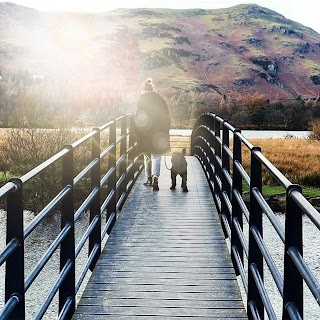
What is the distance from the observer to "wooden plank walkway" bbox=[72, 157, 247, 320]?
172 inches

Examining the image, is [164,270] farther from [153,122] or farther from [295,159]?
[295,159]

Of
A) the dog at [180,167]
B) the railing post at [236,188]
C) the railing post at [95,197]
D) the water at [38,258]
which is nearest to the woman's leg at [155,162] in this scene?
the dog at [180,167]

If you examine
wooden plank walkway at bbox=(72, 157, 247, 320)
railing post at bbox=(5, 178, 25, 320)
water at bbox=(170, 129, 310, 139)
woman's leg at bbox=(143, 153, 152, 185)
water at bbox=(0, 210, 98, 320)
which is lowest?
water at bbox=(0, 210, 98, 320)

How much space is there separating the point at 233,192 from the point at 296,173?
2786 centimetres

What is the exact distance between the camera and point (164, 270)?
5262 millimetres

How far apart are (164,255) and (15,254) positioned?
3.02m

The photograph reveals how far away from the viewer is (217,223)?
23.4ft

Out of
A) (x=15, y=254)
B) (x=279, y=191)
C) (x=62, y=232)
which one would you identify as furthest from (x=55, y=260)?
(x=15, y=254)

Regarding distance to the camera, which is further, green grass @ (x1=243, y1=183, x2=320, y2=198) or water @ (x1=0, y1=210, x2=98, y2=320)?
green grass @ (x1=243, y1=183, x2=320, y2=198)

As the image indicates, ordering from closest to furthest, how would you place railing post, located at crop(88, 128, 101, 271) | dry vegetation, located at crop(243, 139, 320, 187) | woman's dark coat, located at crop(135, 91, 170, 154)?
1. railing post, located at crop(88, 128, 101, 271)
2. woman's dark coat, located at crop(135, 91, 170, 154)
3. dry vegetation, located at crop(243, 139, 320, 187)

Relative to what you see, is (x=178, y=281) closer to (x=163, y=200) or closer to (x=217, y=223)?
(x=217, y=223)

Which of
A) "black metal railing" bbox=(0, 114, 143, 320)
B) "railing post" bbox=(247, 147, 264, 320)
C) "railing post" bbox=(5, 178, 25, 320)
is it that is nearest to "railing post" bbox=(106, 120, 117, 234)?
"black metal railing" bbox=(0, 114, 143, 320)

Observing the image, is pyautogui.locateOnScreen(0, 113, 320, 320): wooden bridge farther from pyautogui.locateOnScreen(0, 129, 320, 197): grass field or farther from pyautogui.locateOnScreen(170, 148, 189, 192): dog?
pyautogui.locateOnScreen(0, 129, 320, 197): grass field

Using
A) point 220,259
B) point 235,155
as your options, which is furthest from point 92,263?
point 235,155
